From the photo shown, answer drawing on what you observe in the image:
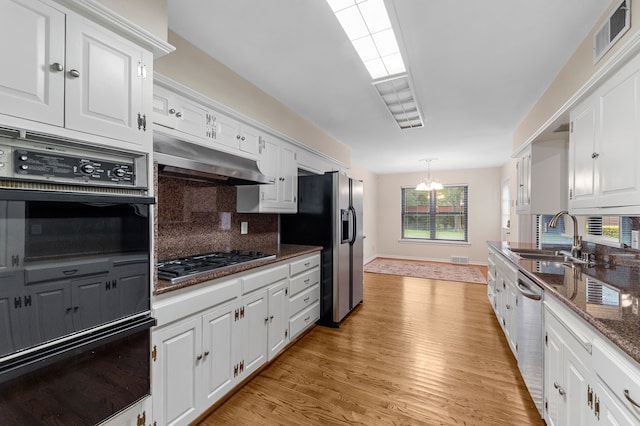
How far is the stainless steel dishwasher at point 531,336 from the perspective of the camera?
5.84ft

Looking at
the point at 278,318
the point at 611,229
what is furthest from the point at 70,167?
the point at 611,229

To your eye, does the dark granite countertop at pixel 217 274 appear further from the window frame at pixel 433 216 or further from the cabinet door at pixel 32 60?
the window frame at pixel 433 216

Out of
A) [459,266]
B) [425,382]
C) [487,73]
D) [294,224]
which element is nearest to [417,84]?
[487,73]

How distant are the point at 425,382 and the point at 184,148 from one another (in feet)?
8.52

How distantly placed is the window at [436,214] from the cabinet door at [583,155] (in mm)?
5704

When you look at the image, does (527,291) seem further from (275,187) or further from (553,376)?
(275,187)

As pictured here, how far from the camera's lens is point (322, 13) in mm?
1843

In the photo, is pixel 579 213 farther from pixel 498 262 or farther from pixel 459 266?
pixel 459 266

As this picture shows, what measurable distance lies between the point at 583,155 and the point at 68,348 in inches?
131

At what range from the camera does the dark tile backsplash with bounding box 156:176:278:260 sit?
86.4 inches

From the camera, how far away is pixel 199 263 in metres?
2.09

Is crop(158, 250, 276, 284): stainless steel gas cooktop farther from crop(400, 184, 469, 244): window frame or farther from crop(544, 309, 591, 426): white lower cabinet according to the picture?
crop(400, 184, 469, 244): window frame

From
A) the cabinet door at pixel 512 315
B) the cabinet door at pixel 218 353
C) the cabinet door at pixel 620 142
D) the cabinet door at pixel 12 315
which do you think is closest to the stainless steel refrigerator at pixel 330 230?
the cabinet door at pixel 218 353

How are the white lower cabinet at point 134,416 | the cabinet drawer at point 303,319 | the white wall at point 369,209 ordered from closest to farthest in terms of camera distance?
the white lower cabinet at point 134,416, the cabinet drawer at point 303,319, the white wall at point 369,209
